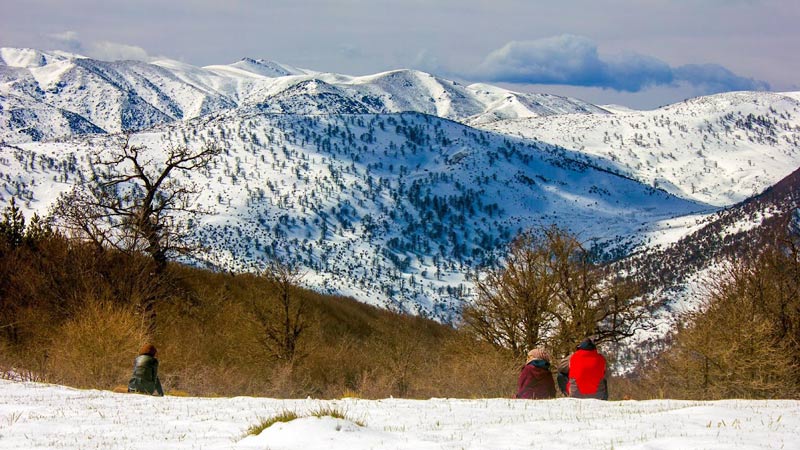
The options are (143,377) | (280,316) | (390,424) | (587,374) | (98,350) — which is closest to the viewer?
(390,424)

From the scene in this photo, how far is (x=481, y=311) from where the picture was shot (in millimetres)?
34781

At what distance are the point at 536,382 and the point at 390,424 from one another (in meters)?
6.00

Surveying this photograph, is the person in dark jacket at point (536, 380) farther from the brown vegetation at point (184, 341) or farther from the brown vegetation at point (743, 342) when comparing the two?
the brown vegetation at point (743, 342)

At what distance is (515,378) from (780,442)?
1666 centimetres

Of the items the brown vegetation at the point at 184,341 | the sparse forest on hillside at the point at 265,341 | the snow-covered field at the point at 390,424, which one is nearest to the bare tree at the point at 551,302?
the sparse forest on hillside at the point at 265,341

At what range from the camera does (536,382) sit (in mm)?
16328

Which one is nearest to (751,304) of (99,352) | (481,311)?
(481,311)

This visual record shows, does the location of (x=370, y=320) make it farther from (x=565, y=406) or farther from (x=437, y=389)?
(x=565, y=406)

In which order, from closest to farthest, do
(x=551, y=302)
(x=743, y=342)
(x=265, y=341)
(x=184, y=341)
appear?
(x=743, y=342)
(x=184, y=341)
(x=551, y=302)
(x=265, y=341)

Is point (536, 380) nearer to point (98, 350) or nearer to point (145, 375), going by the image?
point (145, 375)

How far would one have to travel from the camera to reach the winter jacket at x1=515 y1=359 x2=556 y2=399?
53.5ft

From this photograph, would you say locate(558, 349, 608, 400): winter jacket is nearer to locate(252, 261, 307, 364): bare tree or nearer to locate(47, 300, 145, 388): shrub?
locate(47, 300, 145, 388): shrub

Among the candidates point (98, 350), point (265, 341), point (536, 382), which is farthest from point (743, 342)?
point (98, 350)

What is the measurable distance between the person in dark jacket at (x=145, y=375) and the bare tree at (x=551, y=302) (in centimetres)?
1930
